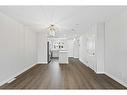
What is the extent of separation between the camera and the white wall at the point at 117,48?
4.09 metres

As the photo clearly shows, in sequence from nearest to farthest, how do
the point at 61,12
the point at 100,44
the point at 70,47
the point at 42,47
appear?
the point at 61,12, the point at 100,44, the point at 42,47, the point at 70,47

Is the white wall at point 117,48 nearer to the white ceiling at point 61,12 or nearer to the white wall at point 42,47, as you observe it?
the white ceiling at point 61,12

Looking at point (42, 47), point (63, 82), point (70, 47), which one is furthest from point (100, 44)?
point (70, 47)

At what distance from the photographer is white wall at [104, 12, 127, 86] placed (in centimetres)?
409

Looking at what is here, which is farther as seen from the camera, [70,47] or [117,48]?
[70,47]

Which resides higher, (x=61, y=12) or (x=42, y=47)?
(x=61, y=12)

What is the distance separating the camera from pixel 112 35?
5.19 metres

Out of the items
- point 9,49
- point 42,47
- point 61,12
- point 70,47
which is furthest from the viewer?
point 70,47

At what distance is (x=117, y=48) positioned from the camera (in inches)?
183

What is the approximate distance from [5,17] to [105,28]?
4.19 meters

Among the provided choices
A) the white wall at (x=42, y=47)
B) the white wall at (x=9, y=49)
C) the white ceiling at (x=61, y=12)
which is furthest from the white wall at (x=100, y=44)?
the white wall at (x=42, y=47)

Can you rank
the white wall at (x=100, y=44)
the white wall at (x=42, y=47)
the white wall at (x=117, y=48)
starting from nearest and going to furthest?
the white wall at (x=117, y=48) < the white wall at (x=100, y=44) < the white wall at (x=42, y=47)

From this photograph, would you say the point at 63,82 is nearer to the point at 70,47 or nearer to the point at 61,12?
the point at 61,12

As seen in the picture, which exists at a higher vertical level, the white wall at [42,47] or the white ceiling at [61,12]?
the white ceiling at [61,12]
